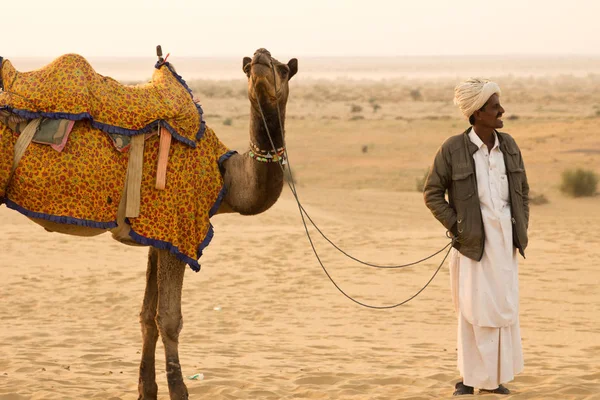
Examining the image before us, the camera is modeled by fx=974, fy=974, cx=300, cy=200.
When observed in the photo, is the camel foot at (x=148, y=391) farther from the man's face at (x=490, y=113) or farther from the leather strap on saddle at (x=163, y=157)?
the man's face at (x=490, y=113)

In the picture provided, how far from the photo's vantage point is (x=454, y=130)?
3512 centimetres

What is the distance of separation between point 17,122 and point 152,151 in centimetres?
88

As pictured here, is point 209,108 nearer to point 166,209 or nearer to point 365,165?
point 365,165

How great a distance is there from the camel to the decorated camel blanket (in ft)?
0.42

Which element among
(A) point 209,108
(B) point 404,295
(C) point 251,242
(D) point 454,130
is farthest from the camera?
(A) point 209,108

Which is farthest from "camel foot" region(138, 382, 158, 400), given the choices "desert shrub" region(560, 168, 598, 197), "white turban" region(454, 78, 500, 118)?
"desert shrub" region(560, 168, 598, 197)

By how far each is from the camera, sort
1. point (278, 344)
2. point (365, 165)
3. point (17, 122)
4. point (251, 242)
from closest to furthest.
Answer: point (17, 122) < point (278, 344) < point (251, 242) < point (365, 165)

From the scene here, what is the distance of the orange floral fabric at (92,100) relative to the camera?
6.30 meters

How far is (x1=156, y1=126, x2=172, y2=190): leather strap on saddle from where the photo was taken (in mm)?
6363

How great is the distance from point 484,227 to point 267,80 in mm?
1745

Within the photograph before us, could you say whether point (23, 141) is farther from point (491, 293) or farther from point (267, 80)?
point (491, 293)

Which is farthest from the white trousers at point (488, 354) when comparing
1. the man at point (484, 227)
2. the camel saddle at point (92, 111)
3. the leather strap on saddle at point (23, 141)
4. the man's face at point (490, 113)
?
the leather strap on saddle at point (23, 141)

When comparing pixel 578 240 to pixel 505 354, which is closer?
pixel 505 354

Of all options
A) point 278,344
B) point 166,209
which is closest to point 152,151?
point 166,209
